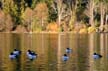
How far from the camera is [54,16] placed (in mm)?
118562

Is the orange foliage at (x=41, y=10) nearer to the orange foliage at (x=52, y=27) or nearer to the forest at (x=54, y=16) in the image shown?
the forest at (x=54, y=16)

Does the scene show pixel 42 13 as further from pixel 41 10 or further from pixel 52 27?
pixel 52 27

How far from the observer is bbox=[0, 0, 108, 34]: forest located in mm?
112875

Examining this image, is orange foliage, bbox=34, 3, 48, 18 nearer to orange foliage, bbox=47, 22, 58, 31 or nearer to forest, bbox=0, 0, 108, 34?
forest, bbox=0, 0, 108, 34

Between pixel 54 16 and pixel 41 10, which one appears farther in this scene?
pixel 54 16

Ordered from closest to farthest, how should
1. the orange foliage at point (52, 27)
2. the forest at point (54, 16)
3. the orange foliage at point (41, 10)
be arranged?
1. the orange foliage at point (52, 27)
2. the forest at point (54, 16)
3. the orange foliage at point (41, 10)

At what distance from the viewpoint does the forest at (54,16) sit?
113 metres

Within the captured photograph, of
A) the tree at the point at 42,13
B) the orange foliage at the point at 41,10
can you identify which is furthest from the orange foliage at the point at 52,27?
the orange foliage at the point at 41,10

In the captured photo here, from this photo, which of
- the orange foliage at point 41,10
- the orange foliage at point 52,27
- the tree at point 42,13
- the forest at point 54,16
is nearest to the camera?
the orange foliage at point 52,27

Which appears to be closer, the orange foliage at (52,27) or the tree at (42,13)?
the orange foliage at (52,27)

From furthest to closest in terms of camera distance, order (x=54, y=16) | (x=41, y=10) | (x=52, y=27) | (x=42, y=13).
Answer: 1. (x=54, y=16)
2. (x=42, y=13)
3. (x=41, y=10)
4. (x=52, y=27)

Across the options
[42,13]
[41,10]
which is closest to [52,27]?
[42,13]

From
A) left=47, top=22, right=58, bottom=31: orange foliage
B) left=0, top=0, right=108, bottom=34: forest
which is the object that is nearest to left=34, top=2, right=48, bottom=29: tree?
left=0, top=0, right=108, bottom=34: forest

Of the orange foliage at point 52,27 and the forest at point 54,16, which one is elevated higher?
the forest at point 54,16
